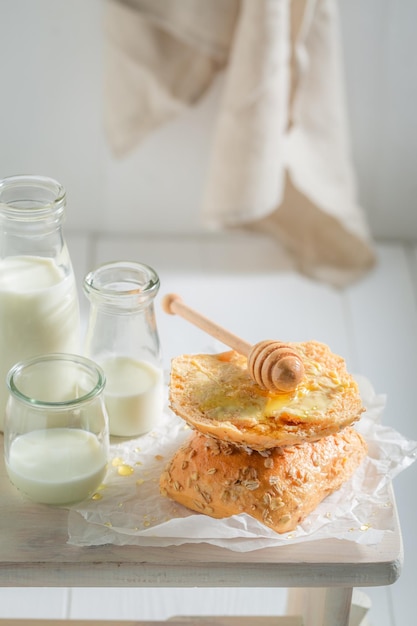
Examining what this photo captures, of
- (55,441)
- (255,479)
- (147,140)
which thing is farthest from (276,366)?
(147,140)

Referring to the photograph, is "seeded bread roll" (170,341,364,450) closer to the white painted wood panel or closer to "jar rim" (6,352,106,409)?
"jar rim" (6,352,106,409)

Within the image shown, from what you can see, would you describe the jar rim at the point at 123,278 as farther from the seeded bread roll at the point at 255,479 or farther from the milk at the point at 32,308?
the seeded bread roll at the point at 255,479

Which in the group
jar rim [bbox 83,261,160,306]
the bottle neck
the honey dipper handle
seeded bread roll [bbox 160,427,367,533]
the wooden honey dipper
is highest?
the bottle neck

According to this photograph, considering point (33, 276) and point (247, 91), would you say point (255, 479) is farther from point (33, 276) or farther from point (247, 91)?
point (247, 91)

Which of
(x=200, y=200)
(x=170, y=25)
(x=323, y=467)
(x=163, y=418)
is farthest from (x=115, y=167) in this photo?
(x=323, y=467)

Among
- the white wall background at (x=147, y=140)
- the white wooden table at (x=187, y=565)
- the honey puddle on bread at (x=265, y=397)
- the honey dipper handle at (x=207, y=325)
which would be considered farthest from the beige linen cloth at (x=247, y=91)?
the white wooden table at (x=187, y=565)

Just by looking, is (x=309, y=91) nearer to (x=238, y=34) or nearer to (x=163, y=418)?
(x=238, y=34)

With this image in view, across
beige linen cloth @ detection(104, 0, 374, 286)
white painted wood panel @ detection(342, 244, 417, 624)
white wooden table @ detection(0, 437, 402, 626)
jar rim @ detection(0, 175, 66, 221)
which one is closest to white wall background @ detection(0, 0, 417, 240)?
beige linen cloth @ detection(104, 0, 374, 286)
